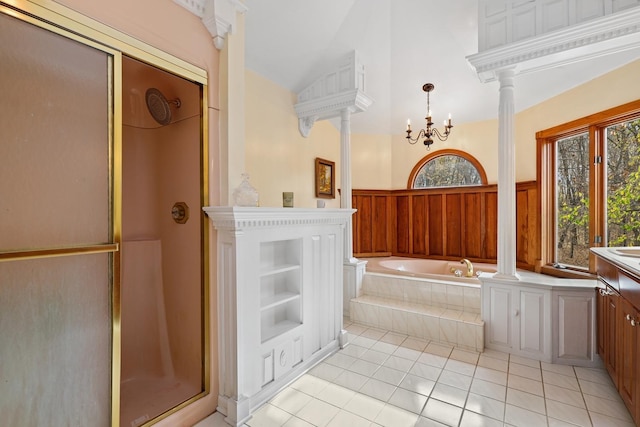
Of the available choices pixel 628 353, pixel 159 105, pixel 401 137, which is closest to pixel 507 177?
pixel 628 353

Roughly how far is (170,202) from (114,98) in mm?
818

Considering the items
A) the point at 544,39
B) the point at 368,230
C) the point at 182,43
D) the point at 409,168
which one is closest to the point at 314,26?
the point at 182,43

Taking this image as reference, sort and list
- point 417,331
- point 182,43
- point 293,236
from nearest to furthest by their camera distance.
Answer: point 182,43, point 293,236, point 417,331

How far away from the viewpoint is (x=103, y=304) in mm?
1465

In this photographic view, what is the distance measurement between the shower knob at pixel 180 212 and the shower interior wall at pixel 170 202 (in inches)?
1.2

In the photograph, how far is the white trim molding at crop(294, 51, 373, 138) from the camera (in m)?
3.30

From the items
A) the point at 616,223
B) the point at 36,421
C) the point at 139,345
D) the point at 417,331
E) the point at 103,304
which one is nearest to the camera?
the point at 36,421

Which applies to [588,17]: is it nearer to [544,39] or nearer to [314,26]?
[544,39]

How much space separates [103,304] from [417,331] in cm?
265

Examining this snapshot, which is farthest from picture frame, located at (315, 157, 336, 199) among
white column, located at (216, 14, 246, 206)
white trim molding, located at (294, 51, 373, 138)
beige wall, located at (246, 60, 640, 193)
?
white column, located at (216, 14, 246, 206)

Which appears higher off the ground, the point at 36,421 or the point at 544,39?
the point at 544,39

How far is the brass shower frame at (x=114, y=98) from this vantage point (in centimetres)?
124

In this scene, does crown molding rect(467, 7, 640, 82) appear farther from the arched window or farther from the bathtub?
the bathtub

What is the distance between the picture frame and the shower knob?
7.52 feet
